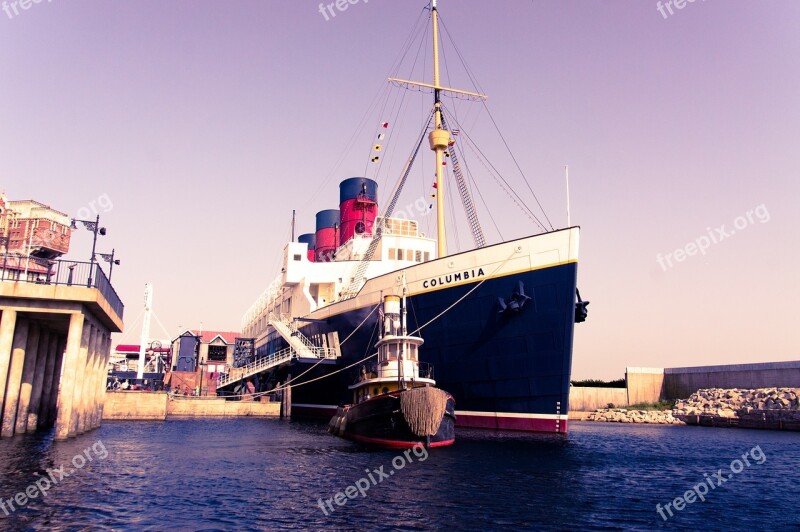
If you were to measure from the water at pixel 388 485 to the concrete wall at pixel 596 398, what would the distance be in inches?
1606

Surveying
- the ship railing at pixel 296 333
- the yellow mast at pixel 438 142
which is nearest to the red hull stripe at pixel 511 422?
the yellow mast at pixel 438 142

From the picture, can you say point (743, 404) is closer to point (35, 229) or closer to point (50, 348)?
point (50, 348)

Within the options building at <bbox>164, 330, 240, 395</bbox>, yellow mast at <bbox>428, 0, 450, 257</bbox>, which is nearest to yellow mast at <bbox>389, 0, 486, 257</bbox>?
yellow mast at <bbox>428, 0, 450, 257</bbox>

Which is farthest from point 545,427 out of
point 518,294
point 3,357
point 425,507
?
point 3,357

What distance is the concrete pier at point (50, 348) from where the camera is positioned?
23438mm

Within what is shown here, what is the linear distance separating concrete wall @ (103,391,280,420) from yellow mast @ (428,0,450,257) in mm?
24440

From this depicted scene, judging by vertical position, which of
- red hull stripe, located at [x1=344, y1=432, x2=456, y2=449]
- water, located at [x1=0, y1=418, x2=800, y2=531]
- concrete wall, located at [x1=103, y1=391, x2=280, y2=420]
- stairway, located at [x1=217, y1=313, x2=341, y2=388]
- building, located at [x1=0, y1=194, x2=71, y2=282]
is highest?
building, located at [x1=0, y1=194, x2=71, y2=282]

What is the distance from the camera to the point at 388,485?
59.5ft

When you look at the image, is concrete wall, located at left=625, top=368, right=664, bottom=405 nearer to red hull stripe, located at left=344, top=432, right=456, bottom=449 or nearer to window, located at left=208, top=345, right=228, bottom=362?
red hull stripe, located at left=344, top=432, right=456, bottom=449

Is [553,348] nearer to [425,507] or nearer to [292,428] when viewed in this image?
[425,507]

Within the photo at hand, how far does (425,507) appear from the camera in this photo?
50.0ft

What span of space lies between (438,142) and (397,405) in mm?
22672

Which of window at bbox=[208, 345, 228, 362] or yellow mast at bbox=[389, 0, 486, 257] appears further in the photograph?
window at bbox=[208, 345, 228, 362]

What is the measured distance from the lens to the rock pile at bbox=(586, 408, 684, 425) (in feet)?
188
